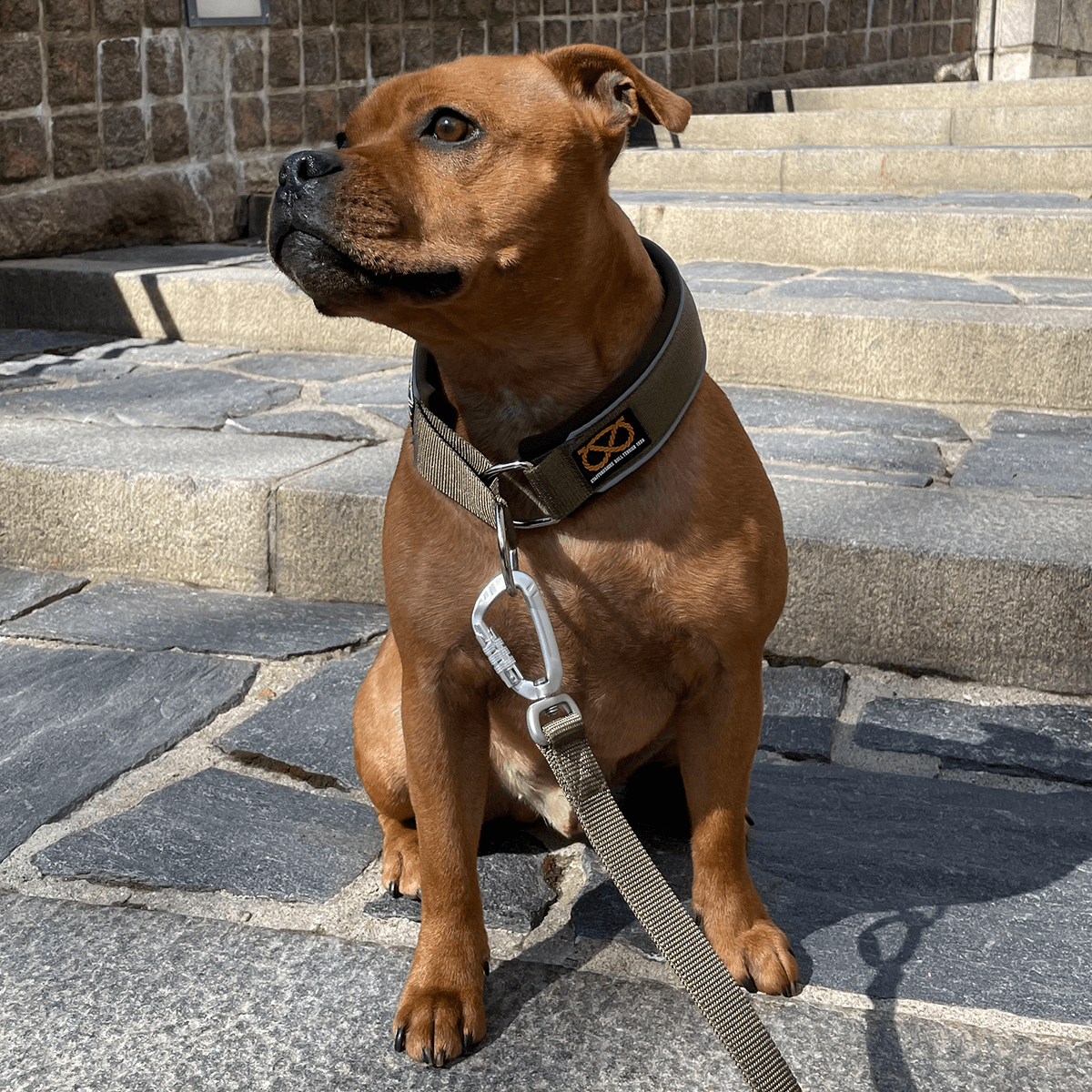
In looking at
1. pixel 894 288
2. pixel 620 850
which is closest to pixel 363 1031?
pixel 620 850

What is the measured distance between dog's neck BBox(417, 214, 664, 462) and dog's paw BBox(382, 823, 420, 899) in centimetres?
66

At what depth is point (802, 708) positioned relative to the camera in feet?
8.28

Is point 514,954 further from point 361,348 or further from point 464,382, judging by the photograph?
point 361,348

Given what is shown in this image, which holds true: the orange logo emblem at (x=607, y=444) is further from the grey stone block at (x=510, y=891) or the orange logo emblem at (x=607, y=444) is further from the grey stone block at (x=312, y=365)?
the grey stone block at (x=312, y=365)

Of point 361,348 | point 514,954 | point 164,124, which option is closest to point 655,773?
point 514,954

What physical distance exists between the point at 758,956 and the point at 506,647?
0.56 metres

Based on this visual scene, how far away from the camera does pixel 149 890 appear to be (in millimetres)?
1932

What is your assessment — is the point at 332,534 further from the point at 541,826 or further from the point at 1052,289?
the point at 1052,289

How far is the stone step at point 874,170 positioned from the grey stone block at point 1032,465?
3344 mm

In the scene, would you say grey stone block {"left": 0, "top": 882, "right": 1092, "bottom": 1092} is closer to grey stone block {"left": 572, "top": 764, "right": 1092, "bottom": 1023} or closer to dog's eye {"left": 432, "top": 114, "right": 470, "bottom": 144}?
grey stone block {"left": 572, "top": 764, "right": 1092, "bottom": 1023}

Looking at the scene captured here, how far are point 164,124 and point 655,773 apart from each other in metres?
5.72

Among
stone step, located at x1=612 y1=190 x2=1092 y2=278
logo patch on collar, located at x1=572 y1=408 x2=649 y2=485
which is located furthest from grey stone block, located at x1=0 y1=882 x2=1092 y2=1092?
stone step, located at x1=612 y1=190 x2=1092 y2=278

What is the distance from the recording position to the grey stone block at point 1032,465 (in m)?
3.02

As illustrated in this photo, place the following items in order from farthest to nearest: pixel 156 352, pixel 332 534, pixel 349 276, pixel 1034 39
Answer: pixel 1034 39
pixel 156 352
pixel 332 534
pixel 349 276
